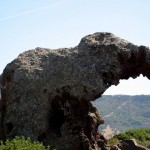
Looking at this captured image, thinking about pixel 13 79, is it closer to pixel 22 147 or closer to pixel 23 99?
pixel 23 99

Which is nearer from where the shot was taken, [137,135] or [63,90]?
[63,90]

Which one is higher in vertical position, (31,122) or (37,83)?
(37,83)

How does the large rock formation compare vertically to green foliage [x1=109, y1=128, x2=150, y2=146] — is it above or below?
above

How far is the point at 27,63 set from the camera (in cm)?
2034

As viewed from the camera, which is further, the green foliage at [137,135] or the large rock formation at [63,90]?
the green foliage at [137,135]

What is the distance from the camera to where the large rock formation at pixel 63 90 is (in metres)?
18.7

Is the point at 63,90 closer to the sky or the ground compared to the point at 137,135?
closer to the sky

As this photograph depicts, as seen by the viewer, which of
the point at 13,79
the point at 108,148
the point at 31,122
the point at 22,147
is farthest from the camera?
the point at 108,148

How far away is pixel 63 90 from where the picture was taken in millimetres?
18969

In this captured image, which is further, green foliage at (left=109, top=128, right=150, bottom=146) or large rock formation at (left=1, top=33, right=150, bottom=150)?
green foliage at (left=109, top=128, right=150, bottom=146)

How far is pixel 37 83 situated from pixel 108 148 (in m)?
5.29

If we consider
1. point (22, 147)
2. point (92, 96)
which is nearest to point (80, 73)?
point (92, 96)

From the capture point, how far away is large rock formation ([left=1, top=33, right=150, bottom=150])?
1873 centimetres

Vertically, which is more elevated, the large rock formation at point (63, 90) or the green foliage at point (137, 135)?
the large rock formation at point (63, 90)
